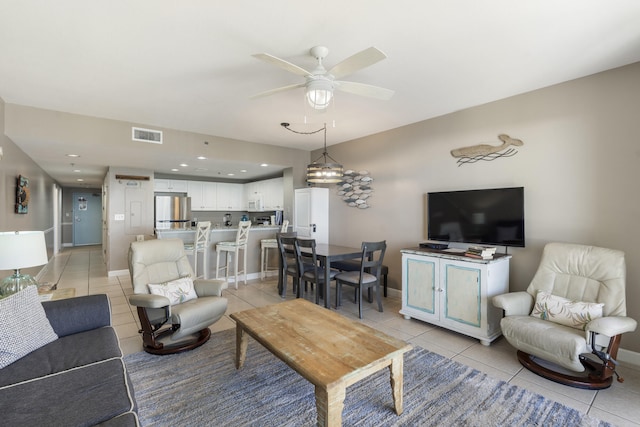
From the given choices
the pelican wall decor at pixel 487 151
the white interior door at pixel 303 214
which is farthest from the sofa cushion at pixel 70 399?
the white interior door at pixel 303 214

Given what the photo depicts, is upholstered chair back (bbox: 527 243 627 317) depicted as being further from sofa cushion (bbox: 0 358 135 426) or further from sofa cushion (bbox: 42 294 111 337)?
sofa cushion (bbox: 42 294 111 337)

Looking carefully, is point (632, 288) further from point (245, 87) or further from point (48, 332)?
point (48, 332)

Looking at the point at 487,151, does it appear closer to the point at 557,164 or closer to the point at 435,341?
the point at 557,164

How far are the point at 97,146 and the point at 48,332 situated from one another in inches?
120

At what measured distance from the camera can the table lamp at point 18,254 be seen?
221 cm

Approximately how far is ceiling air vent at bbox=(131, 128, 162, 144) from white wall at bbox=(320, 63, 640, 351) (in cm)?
369

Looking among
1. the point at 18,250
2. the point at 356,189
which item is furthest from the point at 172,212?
the point at 18,250

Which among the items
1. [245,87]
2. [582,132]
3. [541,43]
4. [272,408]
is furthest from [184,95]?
[582,132]

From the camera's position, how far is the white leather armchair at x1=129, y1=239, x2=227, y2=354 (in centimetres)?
272

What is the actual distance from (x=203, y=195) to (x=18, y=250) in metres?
6.01

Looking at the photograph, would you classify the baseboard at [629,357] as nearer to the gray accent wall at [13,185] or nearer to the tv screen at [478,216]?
the tv screen at [478,216]

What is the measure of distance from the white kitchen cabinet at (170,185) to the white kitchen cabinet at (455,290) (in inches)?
245

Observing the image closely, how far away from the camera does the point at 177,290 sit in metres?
3.07

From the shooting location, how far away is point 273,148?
19.2 feet
